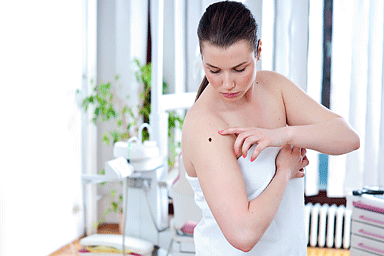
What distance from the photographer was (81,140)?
3.41m

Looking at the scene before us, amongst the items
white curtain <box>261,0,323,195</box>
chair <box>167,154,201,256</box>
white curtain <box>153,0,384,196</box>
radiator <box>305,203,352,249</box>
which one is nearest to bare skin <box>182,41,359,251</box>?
chair <box>167,154,201,256</box>

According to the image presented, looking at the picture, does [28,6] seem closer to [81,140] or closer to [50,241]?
[81,140]

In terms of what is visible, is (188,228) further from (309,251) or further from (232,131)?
(232,131)

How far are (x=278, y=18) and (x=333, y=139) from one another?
86.4 inches

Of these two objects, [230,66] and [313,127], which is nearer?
[230,66]

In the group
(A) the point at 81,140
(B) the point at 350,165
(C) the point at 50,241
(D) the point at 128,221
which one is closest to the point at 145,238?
(D) the point at 128,221

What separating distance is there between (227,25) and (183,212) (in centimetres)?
144

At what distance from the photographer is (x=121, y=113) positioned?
339 centimetres

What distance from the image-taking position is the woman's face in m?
0.84

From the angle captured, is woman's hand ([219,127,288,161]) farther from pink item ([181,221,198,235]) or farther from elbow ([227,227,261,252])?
pink item ([181,221,198,235])

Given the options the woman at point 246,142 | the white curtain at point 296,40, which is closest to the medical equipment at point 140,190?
the white curtain at point 296,40

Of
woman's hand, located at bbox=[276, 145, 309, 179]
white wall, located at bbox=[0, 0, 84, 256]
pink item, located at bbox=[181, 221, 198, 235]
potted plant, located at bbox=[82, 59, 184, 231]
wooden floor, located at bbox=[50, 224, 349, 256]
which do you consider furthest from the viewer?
potted plant, located at bbox=[82, 59, 184, 231]

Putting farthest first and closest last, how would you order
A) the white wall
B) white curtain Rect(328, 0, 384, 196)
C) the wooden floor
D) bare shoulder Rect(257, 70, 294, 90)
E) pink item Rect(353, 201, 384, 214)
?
the wooden floor → white curtain Rect(328, 0, 384, 196) → the white wall → pink item Rect(353, 201, 384, 214) → bare shoulder Rect(257, 70, 294, 90)

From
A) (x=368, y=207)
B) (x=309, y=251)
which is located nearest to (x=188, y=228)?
(x=368, y=207)
